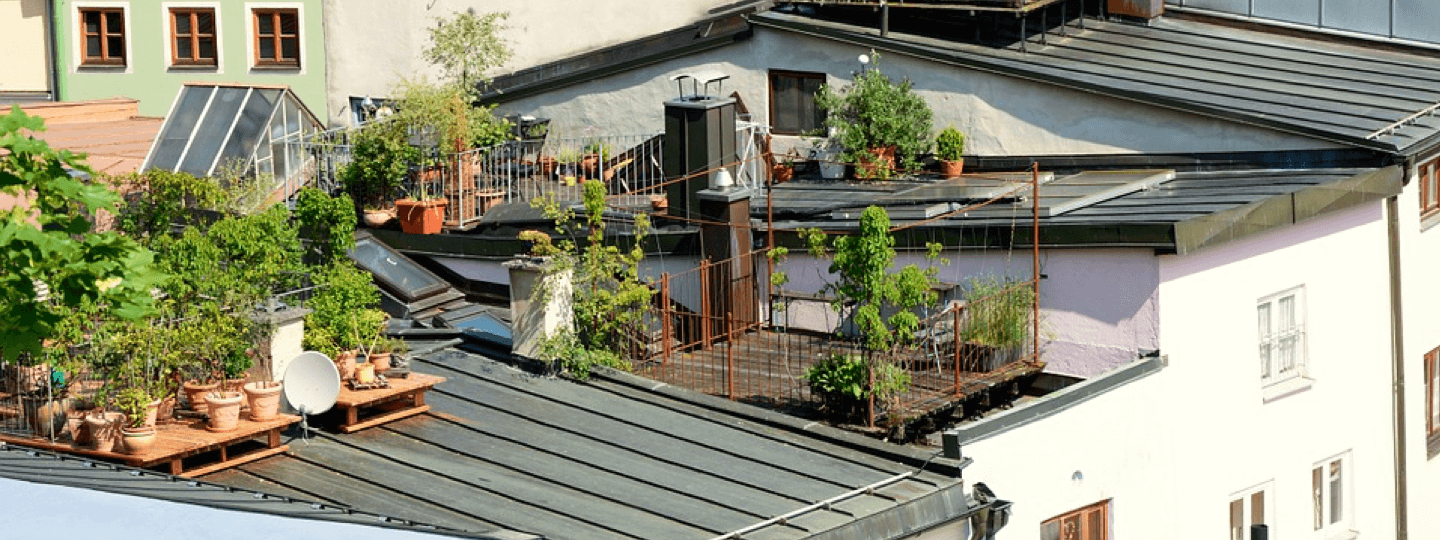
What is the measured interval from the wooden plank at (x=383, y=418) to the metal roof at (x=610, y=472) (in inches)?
2.9

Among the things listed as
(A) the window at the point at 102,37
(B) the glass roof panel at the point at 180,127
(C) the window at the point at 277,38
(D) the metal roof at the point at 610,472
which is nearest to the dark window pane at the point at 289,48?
(C) the window at the point at 277,38

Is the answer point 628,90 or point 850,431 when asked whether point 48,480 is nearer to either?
point 850,431

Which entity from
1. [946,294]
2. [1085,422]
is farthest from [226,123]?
[1085,422]

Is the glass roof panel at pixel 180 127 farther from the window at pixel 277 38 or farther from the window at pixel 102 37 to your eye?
the window at pixel 102 37

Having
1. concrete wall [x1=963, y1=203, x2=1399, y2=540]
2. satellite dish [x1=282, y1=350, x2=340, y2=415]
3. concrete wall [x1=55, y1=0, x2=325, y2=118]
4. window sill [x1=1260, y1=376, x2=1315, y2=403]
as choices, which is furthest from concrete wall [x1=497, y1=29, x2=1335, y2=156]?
satellite dish [x1=282, y1=350, x2=340, y2=415]

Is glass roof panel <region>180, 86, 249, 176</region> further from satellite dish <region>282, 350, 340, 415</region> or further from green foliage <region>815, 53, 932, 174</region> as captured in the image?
satellite dish <region>282, 350, 340, 415</region>

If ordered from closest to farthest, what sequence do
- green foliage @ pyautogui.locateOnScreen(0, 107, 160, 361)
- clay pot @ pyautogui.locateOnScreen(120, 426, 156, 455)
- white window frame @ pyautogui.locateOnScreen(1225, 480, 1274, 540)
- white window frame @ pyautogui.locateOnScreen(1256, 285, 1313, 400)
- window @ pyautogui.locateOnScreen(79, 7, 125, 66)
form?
green foliage @ pyautogui.locateOnScreen(0, 107, 160, 361), clay pot @ pyautogui.locateOnScreen(120, 426, 156, 455), white window frame @ pyautogui.locateOnScreen(1225, 480, 1274, 540), white window frame @ pyautogui.locateOnScreen(1256, 285, 1313, 400), window @ pyautogui.locateOnScreen(79, 7, 125, 66)

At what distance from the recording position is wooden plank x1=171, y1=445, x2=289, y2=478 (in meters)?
23.7

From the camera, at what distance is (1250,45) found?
34.6m

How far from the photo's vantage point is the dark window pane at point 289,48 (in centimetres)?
4659

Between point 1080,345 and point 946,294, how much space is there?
60.0 inches

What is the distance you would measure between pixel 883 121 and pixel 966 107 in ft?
3.77

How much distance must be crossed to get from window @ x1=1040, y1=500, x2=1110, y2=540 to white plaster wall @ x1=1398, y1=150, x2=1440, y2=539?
6493 mm

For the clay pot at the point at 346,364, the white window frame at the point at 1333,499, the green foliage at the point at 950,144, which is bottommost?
the white window frame at the point at 1333,499
